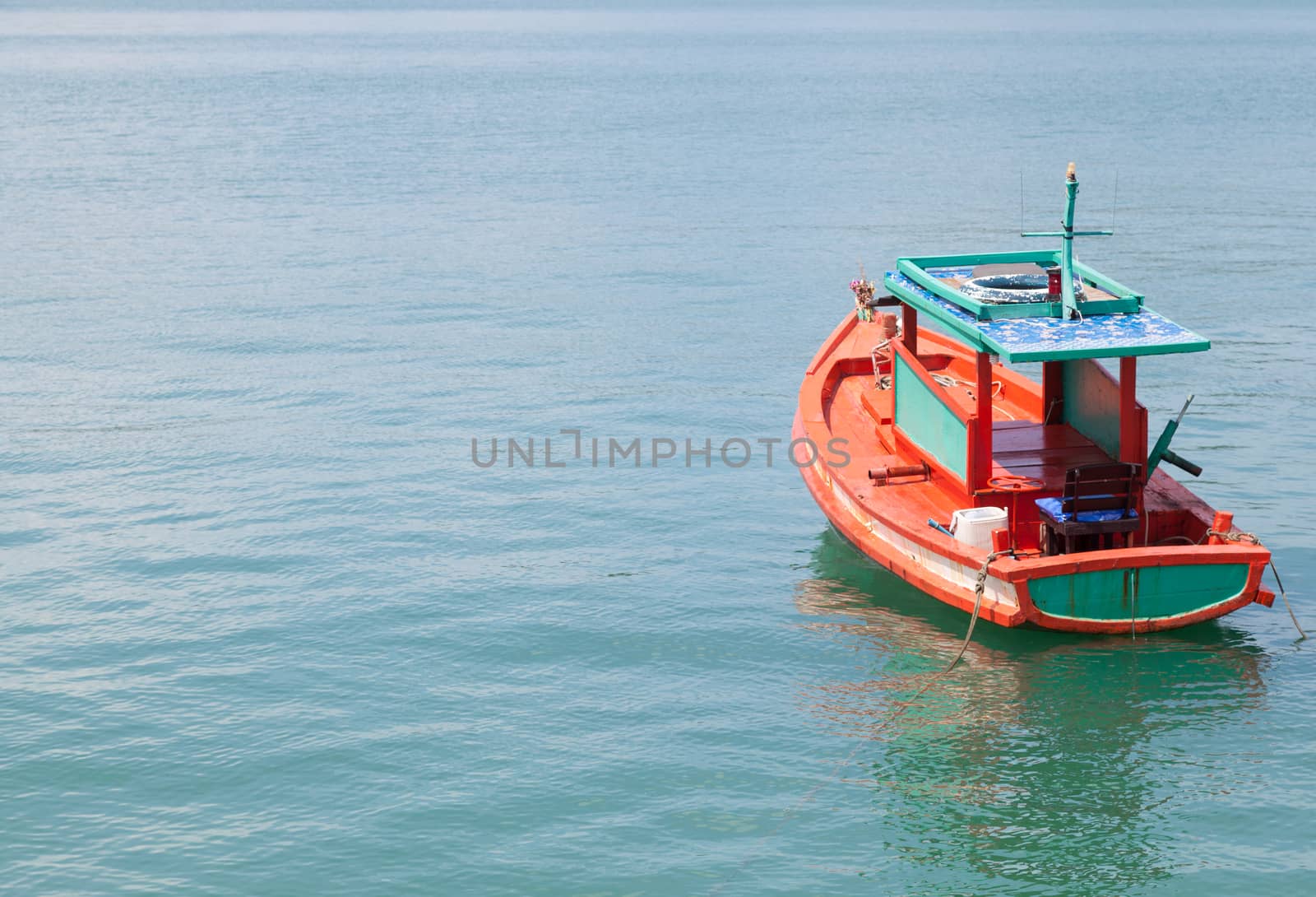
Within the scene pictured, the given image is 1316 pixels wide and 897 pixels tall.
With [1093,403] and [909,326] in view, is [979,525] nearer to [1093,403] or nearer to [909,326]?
[1093,403]

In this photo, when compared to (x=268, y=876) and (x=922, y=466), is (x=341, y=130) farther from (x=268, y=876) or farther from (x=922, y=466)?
(x=268, y=876)

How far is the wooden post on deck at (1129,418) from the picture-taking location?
16.7 metres

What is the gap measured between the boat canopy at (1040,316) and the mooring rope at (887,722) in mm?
2297

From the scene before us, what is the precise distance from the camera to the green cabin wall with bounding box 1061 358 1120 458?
1773cm

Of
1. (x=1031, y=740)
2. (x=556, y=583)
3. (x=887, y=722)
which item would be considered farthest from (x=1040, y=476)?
(x=556, y=583)

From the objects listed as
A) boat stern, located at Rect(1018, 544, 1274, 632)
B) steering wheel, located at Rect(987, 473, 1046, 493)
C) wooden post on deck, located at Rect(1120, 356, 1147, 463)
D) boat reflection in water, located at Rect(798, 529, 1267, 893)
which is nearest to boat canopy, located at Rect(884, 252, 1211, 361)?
wooden post on deck, located at Rect(1120, 356, 1147, 463)

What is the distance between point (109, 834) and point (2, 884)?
100 centimetres

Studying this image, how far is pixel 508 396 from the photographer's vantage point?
2728cm

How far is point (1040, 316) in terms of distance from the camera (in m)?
17.0

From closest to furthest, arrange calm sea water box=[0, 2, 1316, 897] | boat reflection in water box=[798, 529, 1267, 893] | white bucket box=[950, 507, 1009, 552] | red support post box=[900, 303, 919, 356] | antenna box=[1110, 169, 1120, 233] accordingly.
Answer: boat reflection in water box=[798, 529, 1267, 893], calm sea water box=[0, 2, 1316, 897], white bucket box=[950, 507, 1009, 552], red support post box=[900, 303, 919, 356], antenna box=[1110, 169, 1120, 233]

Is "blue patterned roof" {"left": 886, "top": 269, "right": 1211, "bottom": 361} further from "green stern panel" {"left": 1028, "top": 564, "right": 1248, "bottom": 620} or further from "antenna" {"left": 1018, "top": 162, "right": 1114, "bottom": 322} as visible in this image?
"green stern panel" {"left": 1028, "top": 564, "right": 1248, "bottom": 620}

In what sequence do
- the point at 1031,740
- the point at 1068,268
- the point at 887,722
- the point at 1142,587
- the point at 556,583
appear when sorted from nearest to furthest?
the point at 1031,740
the point at 887,722
the point at 1142,587
the point at 1068,268
the point at 556,583

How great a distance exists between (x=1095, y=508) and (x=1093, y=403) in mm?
2313

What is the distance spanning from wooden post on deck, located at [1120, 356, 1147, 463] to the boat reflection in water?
206cm
